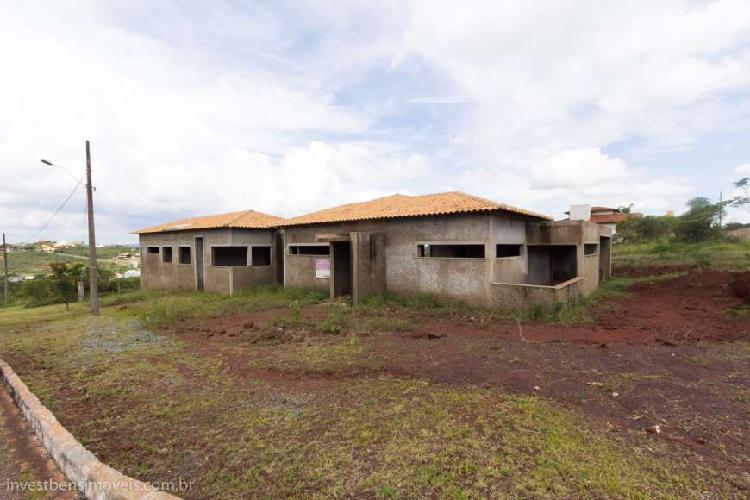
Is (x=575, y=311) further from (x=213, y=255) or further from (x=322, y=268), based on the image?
(x=213, y=255)

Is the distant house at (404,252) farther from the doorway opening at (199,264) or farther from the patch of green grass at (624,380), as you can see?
the patch of green grass at (624,380)

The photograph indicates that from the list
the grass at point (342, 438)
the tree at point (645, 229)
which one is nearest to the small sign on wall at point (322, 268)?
the grass at point (342, 438)

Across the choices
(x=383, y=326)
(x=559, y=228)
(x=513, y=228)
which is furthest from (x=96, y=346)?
(x=559, y=228)

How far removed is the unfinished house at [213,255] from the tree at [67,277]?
3417 mm

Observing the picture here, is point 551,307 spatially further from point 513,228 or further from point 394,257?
point 394,257

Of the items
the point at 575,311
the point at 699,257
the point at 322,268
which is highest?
the point at 322,268

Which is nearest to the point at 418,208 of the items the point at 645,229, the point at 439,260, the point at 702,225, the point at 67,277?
the point at 439,260

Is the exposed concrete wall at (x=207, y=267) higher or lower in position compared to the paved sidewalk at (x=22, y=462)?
higher

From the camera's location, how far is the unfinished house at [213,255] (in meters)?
16.3

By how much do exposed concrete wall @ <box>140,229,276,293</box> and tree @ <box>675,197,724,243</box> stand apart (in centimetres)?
3463

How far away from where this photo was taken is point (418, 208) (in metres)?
12.7

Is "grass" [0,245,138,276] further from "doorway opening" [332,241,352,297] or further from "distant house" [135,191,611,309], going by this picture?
"doorway opening" [332,241,352,297]

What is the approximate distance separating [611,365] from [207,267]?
53.2 ft

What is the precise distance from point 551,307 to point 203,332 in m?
9.40
